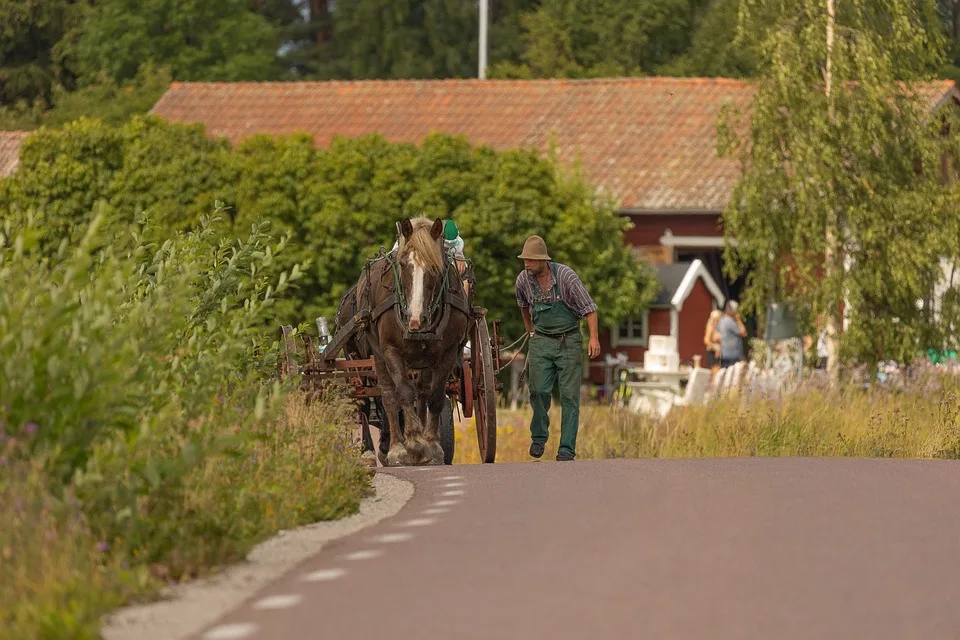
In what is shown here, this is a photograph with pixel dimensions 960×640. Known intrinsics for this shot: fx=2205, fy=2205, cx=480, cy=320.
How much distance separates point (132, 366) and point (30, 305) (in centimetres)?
59

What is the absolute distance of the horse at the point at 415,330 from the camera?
56.0 ft

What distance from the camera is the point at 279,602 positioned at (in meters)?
8.98

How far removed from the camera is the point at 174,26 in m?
66.4

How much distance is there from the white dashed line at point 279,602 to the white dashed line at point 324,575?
41 centimetres

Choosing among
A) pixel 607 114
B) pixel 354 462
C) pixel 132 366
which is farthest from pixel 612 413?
pixel 607 114

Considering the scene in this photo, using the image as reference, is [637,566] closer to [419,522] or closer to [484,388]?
[419,522]

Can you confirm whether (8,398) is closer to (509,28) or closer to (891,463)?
(891,463)

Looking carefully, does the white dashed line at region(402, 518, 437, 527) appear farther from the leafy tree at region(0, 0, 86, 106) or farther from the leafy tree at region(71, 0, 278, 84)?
the leafy tree at region(0, 0, 86, 106)

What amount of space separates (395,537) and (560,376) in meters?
7.70

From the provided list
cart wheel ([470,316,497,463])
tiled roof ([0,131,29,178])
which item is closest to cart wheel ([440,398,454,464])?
cart wheel ([470,316,497,463])

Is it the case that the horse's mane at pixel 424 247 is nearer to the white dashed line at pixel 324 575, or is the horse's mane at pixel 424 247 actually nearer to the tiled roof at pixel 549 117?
the white dashed line at pixel 324 575

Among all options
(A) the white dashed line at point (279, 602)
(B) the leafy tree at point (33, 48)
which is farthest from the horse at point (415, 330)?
(B) the leafy tree at point (33, 48)

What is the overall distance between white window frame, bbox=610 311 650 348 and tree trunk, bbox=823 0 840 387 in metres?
17.7

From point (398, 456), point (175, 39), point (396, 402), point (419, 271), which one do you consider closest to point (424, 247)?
point (419, 271)
